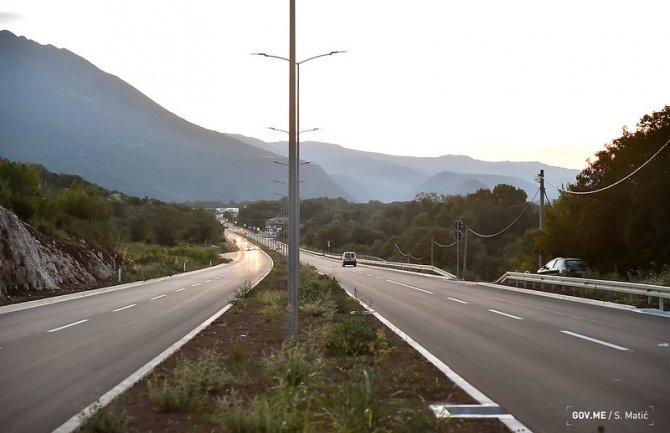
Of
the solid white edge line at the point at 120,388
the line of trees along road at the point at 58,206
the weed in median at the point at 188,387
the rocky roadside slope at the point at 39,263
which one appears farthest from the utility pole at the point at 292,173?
the line of trees along road at the point at 58,206

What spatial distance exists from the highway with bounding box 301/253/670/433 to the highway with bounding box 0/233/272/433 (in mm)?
5299

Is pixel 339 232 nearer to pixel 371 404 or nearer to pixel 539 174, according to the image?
pixel 539 174

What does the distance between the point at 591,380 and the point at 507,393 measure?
1571mm

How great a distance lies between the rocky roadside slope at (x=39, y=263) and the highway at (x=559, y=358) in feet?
51.2

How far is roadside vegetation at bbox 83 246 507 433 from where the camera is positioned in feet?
22.2

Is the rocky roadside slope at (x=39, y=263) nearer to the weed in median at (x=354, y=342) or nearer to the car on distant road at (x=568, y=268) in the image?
the weed in median at (x=354, y=342)

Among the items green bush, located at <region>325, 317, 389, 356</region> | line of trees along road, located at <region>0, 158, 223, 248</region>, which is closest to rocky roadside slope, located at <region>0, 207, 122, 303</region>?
line of trees along road, located at <region>0, 158, 223, 248</region>

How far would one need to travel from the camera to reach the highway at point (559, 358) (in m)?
8.29

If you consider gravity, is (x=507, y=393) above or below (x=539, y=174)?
below

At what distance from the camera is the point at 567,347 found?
13812 millimetres

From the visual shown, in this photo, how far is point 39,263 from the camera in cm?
3266

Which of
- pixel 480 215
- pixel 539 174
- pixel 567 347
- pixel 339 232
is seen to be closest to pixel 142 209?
pixel 339 232

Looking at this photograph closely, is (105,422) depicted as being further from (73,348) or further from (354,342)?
(73,348)

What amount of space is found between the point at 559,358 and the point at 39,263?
2645 cm
